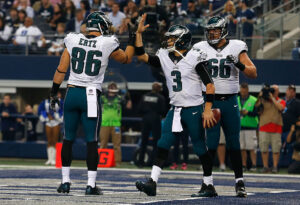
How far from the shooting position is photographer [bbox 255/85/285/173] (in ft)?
52.5

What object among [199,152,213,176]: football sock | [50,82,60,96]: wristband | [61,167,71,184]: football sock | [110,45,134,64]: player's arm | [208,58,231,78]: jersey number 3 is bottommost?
[61,167,71,184]: football sock

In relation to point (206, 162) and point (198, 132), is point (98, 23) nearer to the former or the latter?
point (198, 132)

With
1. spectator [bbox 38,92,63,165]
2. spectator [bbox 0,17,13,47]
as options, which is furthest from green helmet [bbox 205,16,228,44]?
spectator [bbox 0,17,13,47]

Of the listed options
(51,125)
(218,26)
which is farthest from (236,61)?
(51,125)

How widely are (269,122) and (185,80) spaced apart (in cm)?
756

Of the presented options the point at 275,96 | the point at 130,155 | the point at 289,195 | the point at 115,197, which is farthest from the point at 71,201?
the point at 130,155

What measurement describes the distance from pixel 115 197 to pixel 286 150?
9328 millimetres

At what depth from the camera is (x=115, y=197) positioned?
844 centimetres

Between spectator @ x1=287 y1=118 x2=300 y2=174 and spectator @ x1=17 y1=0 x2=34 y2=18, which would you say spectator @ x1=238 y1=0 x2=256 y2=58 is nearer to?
spectator @ x1=287 y1=118 x2=300 y2=174

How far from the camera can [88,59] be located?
8898 millimetres

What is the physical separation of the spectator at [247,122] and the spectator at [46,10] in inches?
302

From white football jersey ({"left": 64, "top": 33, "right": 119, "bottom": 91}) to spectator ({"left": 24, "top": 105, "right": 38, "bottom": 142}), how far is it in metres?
10.8

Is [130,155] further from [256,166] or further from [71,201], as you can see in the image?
[71,201]

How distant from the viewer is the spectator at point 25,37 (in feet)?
68.8
